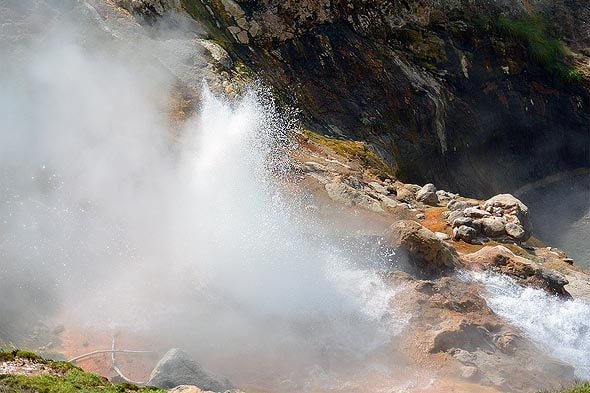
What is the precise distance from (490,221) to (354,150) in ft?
20.0

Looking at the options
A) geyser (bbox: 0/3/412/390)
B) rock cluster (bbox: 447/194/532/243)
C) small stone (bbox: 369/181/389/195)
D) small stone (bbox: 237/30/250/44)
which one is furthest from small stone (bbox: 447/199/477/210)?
small stone (bbox: 237/30/250/44)

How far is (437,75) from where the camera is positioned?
31.1m

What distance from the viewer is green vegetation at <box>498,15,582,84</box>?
3462 cm

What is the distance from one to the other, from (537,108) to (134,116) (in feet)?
75.0

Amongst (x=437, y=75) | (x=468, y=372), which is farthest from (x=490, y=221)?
(x=437, y=75)

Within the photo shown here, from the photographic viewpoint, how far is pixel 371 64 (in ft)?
94.5

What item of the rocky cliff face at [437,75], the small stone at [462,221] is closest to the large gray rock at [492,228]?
the small stone at [462,221]

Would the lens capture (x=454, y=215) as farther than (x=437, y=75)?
No

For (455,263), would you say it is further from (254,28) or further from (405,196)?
(254,28)

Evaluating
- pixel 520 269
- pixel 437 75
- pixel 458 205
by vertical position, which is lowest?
pixel 520 269

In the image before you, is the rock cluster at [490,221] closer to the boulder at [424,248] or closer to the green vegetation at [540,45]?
the boulder at [424,248]

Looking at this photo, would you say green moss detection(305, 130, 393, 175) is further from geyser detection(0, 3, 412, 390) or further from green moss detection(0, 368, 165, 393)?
green moss detection(0, 368, 165, 393)

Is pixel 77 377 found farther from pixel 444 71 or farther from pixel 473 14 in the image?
pixel 473 14

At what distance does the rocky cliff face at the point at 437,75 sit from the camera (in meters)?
26.5
